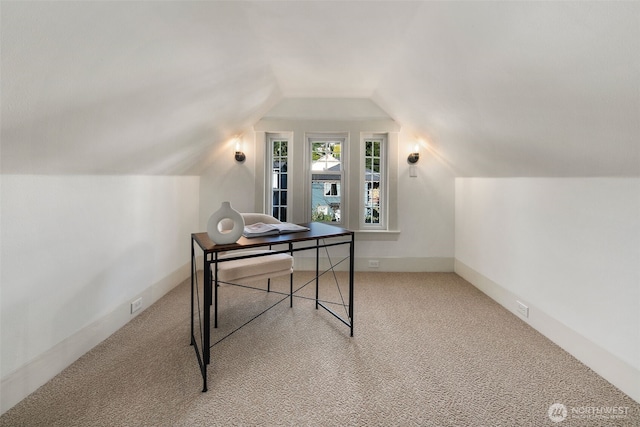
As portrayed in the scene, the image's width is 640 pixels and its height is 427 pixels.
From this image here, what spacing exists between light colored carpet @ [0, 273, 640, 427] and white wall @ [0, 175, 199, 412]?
0.51 ft

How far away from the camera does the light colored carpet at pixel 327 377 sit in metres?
1.37

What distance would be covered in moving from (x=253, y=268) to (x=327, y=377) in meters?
0.92

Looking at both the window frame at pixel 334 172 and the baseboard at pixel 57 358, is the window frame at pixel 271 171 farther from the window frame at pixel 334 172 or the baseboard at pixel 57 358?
the baseboard at pixel 57 358

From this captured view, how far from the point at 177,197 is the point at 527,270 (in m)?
3.60

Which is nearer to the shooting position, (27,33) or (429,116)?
(27,33)

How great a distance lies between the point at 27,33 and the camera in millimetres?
891

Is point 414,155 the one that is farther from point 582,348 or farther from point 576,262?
point 582,348

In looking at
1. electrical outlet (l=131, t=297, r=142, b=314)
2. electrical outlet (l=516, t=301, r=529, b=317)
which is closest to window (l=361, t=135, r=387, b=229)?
electrical outlet (l=516, t=301, r=529, b=317)

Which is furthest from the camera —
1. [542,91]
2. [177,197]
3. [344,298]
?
[177,197]

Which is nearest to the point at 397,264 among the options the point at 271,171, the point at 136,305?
the point at 271,171

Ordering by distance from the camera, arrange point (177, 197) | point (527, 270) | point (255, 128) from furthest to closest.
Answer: point (255, 128), point (177, 197), point (527, 270)

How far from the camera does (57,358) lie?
164 cm

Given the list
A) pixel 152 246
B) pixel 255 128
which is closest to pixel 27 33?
pixel 152 246

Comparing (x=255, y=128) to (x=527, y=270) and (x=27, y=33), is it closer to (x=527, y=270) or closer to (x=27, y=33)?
(x=27, y=33)
